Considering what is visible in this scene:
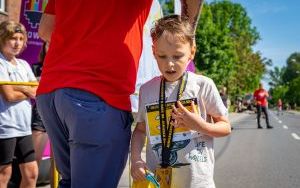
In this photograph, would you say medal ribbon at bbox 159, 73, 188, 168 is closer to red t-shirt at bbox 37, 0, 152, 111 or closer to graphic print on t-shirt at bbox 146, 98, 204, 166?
graphic print on t-shirt at bbox 146, 98, 204, 166

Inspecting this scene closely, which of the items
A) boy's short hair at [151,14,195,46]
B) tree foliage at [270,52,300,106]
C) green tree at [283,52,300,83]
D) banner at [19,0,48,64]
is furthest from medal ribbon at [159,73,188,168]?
green tree at [283,52,300,83]

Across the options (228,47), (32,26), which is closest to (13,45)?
(32,26)

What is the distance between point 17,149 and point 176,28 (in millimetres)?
2234

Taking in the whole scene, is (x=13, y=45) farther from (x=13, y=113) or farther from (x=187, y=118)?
(x=187, y=118)

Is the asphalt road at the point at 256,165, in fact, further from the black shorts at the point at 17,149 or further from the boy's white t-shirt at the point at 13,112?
the boy's white t-shirt at the point at 13,112

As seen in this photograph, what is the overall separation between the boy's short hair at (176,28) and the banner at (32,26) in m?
3.62

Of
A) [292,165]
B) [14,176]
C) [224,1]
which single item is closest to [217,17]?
[224,1]

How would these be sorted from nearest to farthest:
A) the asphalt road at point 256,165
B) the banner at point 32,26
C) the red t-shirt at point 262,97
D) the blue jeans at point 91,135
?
the blue jeans at point 91,135
the banner at point 32,26
the asphalt road at point 256,165
the red t-shirt at point 262,97

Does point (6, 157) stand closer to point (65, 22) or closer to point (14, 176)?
point (14, 176)

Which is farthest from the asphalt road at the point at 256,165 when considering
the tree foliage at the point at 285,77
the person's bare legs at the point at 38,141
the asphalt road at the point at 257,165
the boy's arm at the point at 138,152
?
the tree foliage at the point at 285,77

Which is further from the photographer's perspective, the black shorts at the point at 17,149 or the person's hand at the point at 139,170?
the black shorts at the point at 17,149

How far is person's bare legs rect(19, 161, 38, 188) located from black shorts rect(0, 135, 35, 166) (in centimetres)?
3

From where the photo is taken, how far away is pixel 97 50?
1839mm

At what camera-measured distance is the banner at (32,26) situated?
5.47 metres
